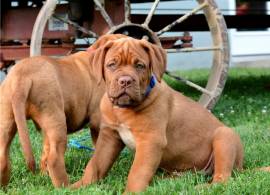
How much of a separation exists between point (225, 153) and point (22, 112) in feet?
3.96

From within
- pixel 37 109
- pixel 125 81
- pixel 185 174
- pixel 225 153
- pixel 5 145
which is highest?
pixel 125 81

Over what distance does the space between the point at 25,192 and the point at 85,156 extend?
3.56 feet

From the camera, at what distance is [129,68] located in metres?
3.38

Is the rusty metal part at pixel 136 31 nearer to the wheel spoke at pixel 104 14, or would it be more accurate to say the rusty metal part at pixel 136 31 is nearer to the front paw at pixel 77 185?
the wheel spoke at pixel 104 14

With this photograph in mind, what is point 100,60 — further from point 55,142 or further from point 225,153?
point 225,153

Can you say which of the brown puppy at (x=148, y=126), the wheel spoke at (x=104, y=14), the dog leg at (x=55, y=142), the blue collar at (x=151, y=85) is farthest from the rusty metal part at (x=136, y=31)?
the dog leg at (x=55, y=142)

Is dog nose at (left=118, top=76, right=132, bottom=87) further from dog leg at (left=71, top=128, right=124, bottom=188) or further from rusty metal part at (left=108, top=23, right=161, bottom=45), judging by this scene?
rusty metal part at (left=108, top=23, right=161, bottom=45)

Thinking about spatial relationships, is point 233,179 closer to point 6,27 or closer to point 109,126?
point 109,126

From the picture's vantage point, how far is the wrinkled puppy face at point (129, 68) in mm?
3338

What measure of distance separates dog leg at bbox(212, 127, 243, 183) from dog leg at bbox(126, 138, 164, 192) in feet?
1.20

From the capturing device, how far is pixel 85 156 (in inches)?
170

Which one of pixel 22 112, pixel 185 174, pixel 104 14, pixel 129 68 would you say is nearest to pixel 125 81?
pixel 129 68

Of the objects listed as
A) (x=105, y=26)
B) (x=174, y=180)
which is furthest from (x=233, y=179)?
(x=105, y=26)

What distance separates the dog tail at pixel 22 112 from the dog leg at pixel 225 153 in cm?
104
